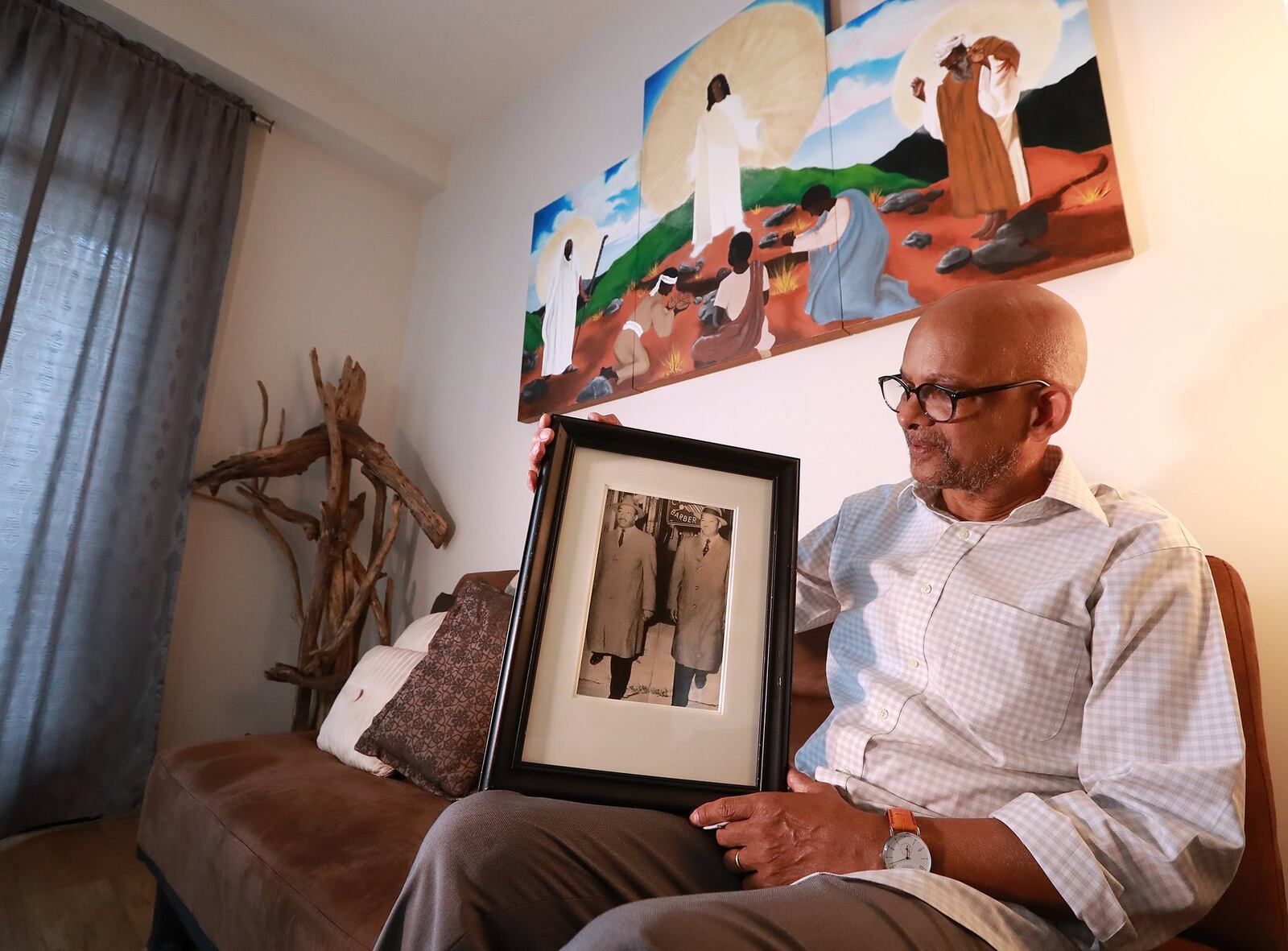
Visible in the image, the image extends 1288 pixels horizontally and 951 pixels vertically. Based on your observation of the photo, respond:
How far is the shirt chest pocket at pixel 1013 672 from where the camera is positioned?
0.78 metres

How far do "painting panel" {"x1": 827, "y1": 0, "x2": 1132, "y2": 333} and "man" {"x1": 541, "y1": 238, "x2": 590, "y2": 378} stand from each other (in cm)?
94

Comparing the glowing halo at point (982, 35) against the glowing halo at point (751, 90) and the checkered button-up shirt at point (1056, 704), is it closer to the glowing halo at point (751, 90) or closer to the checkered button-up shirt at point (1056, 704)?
the glowing halo at point (751, 90)

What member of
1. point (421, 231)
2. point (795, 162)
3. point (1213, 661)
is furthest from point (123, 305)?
point (1213, 661)

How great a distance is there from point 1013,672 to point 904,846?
26 centimetres

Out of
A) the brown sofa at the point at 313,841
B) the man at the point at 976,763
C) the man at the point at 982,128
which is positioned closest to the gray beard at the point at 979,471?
the man at the point at 976,763

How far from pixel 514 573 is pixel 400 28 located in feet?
6.96

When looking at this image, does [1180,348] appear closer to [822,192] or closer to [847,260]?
[847,260]

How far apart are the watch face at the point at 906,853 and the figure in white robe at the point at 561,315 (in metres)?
1.72

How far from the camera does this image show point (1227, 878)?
644mm

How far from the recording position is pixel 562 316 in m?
2.24

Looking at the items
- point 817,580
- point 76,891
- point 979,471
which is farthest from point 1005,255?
point 76,891

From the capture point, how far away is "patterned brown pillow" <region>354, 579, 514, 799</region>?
4.47 feet

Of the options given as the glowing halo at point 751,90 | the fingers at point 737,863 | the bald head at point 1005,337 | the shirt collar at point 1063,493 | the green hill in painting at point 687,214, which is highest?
the glowing halo at point 751,90

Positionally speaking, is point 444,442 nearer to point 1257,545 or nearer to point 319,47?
point 319,47
